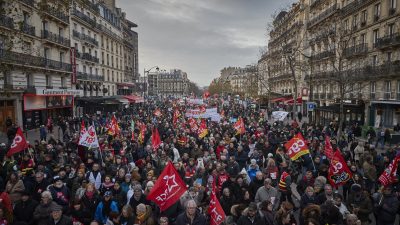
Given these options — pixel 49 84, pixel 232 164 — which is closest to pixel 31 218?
pixel 232 164

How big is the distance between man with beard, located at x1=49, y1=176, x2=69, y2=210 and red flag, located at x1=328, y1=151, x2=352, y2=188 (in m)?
7.00

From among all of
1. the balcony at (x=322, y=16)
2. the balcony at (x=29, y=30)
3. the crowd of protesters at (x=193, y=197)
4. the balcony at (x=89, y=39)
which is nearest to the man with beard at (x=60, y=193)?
the crowd of protesters at (x=193, y=197)

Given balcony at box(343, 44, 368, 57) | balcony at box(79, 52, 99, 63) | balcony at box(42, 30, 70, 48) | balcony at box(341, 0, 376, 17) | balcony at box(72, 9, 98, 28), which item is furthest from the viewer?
balcony at box(79, 52, 99, 63)

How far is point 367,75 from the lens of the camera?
27812 millimetres

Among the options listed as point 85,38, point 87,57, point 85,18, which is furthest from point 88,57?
point 85,18

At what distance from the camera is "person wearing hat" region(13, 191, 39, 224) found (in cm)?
638

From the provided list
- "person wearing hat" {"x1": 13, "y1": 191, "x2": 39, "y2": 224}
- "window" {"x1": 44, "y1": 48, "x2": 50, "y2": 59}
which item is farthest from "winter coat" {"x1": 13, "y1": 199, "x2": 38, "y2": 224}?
"window" {"x1": 44, "y1": 48, "x2": 50, "y2": 59}

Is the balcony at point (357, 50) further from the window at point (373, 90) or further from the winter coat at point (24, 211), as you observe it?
the winter coat at point (24, 211)

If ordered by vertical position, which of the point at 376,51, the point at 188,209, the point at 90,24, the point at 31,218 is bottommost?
the point at 31,218

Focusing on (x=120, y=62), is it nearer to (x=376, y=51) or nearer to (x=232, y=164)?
(x=376, y=51)

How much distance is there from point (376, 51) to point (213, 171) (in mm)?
25946

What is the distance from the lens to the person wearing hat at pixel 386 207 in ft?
21.4

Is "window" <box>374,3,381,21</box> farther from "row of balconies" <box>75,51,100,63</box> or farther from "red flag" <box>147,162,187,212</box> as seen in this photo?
"row of balconies" <box>75,51,100,63</box>

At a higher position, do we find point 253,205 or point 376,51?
point 376,51
